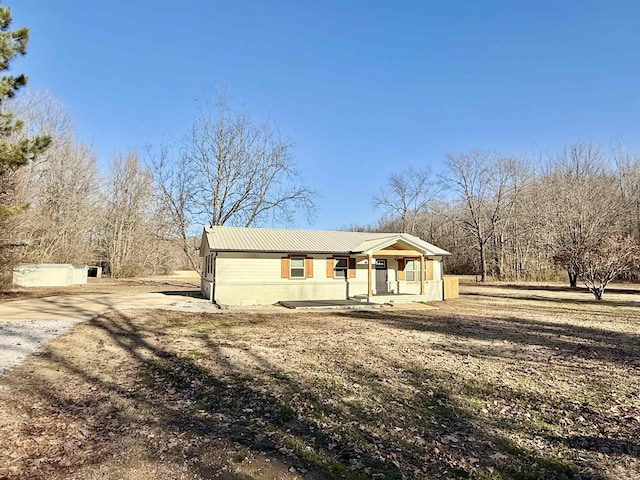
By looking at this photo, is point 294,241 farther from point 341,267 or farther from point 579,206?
point 579,206

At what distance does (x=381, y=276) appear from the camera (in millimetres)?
21062

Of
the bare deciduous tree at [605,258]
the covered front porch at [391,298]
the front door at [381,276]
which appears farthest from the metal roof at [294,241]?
the bare deciduous tree at [605,258]

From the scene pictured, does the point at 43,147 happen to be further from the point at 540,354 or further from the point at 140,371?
the point at 540,354

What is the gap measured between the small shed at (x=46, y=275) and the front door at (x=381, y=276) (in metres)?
24.2

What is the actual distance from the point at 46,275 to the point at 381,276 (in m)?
25.4

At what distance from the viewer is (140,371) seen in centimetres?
705

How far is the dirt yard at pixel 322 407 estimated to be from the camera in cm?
378

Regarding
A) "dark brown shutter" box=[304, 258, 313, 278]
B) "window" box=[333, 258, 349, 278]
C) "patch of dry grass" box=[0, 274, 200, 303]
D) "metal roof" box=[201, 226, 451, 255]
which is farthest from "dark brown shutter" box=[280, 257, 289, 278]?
"patch of dry grass" box=[0, 274, 200, 303]

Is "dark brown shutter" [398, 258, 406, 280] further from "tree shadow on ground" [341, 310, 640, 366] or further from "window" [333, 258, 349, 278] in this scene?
"tree shadow on ground" [341, 310, 640, 366]

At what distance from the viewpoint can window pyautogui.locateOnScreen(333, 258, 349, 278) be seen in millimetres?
20188

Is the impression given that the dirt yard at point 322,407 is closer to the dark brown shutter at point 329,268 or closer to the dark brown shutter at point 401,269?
the dark brown shutter at point 329,268

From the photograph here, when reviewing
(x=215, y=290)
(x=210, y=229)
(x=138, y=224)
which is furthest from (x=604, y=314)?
(x=138, y=224)

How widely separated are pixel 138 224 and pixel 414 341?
40866mm

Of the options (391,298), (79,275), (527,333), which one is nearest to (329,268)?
(391,298)
